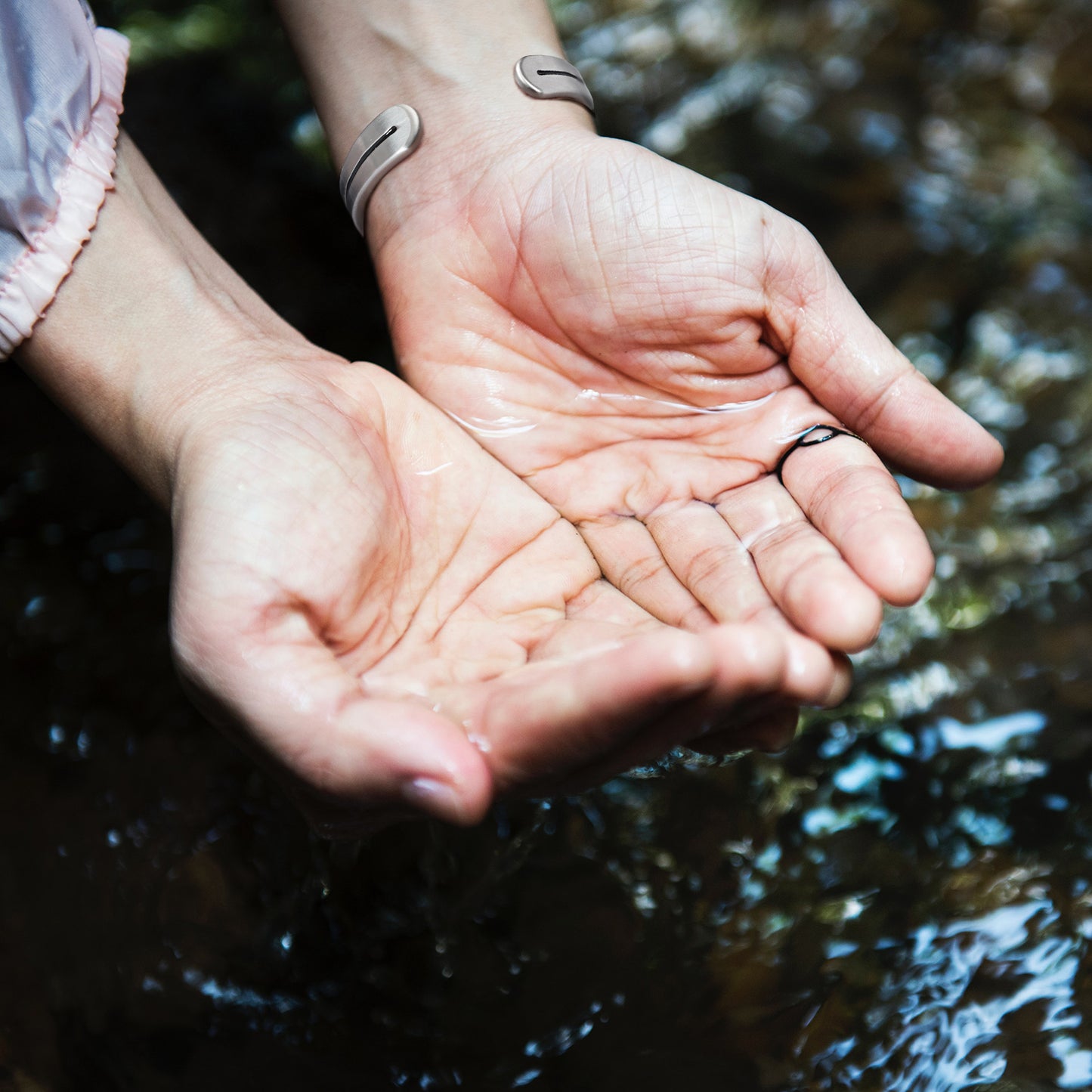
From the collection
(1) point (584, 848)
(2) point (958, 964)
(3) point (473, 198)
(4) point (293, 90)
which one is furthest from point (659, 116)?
(2) point (958, 964)

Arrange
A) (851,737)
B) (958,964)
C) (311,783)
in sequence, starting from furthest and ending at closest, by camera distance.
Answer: (851,737), (958,964), (311,783)

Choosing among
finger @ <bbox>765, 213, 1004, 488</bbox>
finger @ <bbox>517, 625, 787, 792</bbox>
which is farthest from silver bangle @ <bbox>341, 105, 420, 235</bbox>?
finger @ <bbox>517, 625, 787, 792</bbox>

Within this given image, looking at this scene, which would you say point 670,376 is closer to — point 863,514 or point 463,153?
point 863,514

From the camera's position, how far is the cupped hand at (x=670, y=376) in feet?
5.71

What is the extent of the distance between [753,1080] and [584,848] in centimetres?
61

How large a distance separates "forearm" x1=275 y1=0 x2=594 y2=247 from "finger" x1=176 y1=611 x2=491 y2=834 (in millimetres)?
1329

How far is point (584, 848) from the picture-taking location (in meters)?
2.32

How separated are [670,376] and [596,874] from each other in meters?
1.19

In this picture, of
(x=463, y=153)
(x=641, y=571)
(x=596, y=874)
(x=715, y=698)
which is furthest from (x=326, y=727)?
(x=463, y=153)

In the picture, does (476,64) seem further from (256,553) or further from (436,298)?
(256,553)

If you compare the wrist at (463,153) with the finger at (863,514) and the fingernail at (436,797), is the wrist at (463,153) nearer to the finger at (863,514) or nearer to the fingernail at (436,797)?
the finger at (863,514)

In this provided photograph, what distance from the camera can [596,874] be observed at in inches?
Result: 89.7

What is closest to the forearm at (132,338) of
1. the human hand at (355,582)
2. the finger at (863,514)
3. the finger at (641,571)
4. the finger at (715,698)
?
the human hand at (355,582)

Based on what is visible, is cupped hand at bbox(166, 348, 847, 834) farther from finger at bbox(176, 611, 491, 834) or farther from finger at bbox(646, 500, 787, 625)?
finger at bbox(646, 500, 787, 625)
